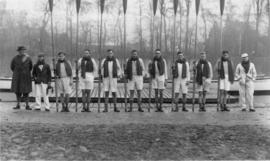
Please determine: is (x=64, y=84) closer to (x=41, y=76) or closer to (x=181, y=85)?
(x=41, y=76)

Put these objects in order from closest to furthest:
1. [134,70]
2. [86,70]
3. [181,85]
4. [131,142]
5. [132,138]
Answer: [131,142] → [132,138] → [86,70] → [134,70] → [181,85]

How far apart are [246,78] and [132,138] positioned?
5.98 m

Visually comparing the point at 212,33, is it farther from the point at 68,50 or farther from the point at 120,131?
the point at 120,131

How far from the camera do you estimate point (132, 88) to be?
452 inches

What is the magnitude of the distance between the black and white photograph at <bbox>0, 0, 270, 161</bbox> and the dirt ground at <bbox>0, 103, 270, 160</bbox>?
0.02 m

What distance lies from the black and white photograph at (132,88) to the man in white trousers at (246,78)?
4cm

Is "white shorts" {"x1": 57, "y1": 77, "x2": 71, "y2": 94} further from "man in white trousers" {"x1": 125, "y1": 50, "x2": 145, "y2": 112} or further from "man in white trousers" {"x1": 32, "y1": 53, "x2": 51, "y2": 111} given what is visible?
"man in white trousers" {"x1": 125, "y1": 50, "x2": 145, "y2": 112}

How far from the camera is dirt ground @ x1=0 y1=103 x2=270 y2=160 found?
701 centimetres

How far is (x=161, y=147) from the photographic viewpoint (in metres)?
7.39

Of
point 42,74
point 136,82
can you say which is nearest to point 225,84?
point 136,82

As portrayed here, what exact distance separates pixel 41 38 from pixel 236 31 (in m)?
8.35

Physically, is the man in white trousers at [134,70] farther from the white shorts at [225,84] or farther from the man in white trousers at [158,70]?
the white shorts at [225,84]

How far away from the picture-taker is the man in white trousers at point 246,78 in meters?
12.0

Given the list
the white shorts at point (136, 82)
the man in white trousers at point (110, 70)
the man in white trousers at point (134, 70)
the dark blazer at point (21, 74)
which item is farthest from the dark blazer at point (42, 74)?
the white shorts at point (136, 82)
